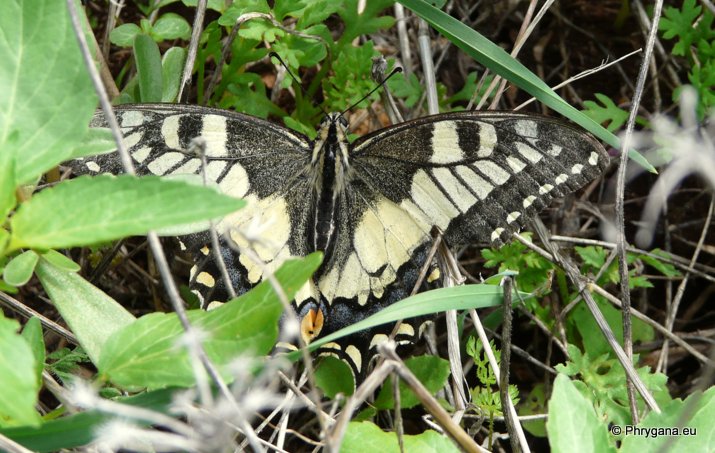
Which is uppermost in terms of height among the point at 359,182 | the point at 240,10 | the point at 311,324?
the point at 240,10

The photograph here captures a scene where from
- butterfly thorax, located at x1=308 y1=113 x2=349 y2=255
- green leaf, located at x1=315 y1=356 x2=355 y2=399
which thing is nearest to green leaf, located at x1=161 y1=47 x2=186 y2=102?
butterfly thorax, located at x1=308 y1=113 x2=349 y2=255

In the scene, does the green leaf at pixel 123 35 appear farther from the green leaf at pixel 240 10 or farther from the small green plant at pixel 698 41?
the small green plant at pixel 698 41

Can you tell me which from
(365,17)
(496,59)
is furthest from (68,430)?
(365,17)

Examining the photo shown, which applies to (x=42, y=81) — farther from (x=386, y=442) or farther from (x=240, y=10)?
(x=386, y=442)

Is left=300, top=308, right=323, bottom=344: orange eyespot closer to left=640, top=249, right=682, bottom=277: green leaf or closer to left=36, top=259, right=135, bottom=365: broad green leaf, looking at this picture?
left=36, top=259, right=135, bottom=365: broad green leaf

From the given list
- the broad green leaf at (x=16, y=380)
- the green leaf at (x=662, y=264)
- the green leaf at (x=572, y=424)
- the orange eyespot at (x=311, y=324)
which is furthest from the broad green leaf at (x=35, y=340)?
the green leaf at (x=662, y=264)
